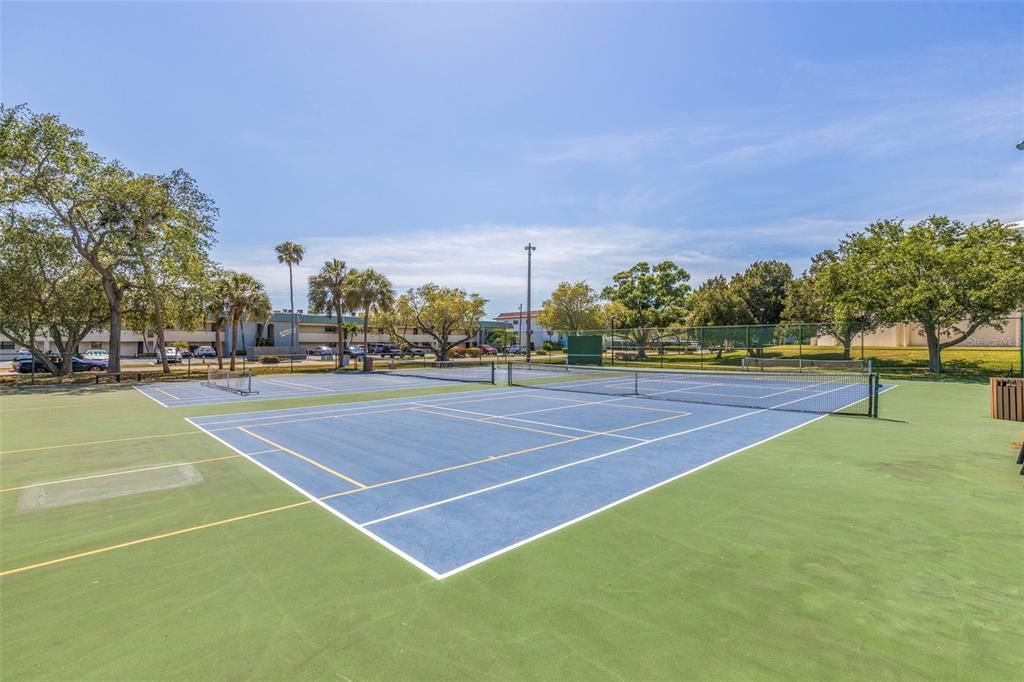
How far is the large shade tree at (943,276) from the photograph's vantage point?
1031 inches

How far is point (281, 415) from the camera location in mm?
15719

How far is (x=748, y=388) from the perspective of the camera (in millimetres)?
23375

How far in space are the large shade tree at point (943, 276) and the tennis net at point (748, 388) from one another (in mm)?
7460

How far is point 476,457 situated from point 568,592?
17.9 ft

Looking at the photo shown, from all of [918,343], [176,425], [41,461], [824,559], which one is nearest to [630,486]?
[824,559]

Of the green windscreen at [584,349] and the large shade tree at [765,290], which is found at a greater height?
the large shade tree at [765,290]

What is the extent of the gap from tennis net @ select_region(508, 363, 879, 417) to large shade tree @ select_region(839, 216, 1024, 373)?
7.46 meters

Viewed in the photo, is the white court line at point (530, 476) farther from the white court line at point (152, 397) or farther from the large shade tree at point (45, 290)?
the large shade tree at point (45, 290)

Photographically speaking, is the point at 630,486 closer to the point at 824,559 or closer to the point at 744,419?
the point at 824,559

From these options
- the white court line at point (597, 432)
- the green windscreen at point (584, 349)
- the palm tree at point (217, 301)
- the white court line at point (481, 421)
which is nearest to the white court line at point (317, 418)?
the white court line at point (481, 421)

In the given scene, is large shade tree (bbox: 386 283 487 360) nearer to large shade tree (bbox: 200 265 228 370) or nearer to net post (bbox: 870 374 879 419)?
large shade tree (bbox: 200 265 228 370)

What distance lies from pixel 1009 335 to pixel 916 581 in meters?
52.7

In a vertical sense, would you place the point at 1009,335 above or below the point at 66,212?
below

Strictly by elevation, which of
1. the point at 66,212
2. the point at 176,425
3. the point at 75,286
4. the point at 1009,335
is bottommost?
the point at 176,425
